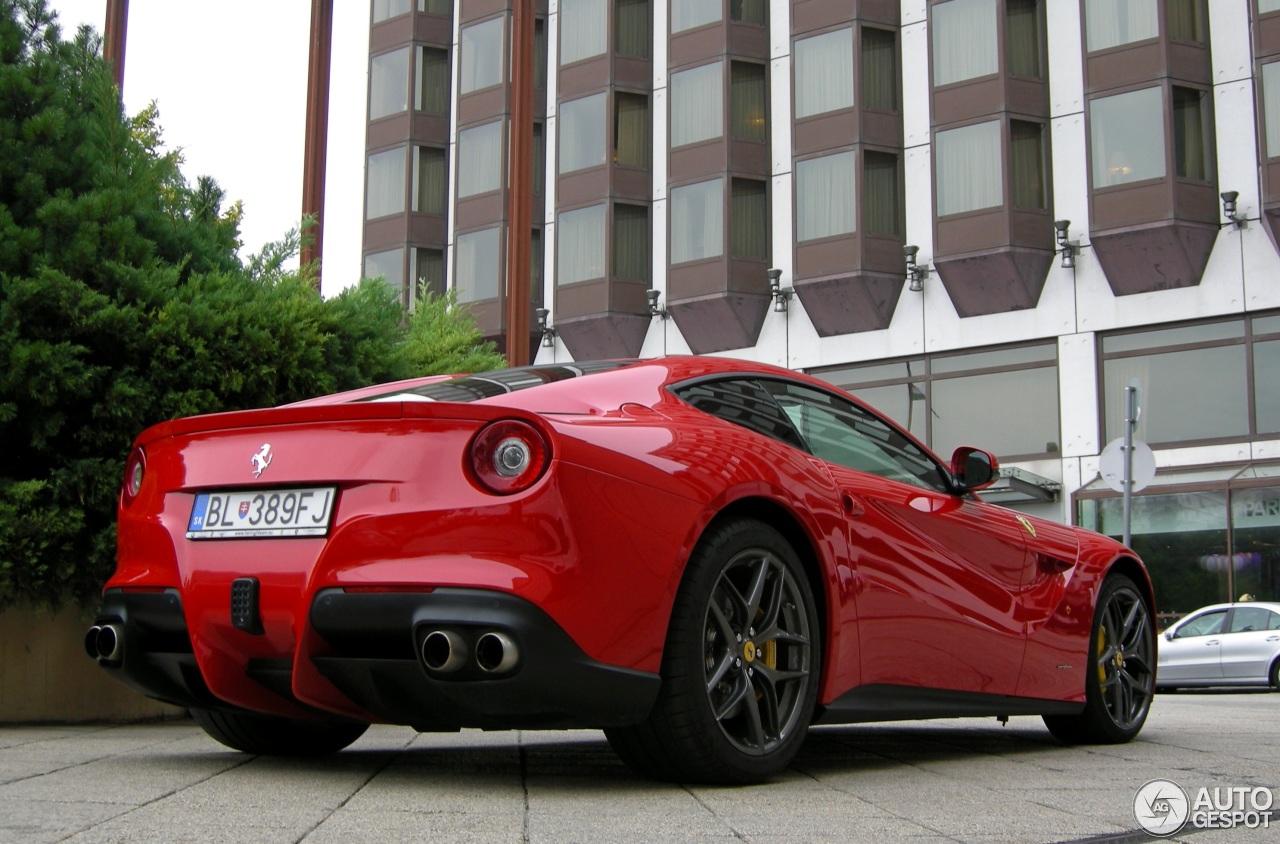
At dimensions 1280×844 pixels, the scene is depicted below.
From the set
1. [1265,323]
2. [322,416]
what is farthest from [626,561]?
[1265,323]

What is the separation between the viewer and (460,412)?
4047mm

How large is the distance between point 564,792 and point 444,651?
2.10ft

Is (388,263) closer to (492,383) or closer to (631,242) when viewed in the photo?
(631,242)

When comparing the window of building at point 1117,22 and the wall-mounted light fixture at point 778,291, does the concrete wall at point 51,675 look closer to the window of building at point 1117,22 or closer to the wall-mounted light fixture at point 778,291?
the window of building at point 1117,22

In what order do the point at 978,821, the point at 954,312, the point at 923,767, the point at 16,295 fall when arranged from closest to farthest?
1. the point at 978,821
2. the point at 923,767
3. the point at 16,295
4. the point at 954,312

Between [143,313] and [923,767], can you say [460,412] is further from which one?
[143,313]

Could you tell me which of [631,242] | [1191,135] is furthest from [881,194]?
[631,242]

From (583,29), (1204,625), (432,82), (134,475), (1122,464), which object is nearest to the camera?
(134,475)

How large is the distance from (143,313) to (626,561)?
374cm

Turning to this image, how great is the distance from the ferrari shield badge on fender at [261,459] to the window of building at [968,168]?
80.3 ft

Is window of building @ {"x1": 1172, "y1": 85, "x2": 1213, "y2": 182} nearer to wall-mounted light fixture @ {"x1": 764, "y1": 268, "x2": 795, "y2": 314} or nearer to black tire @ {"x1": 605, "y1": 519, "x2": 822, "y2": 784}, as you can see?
wall-mounted light fixture @ {"x1": 764, "y1": 268, "x2": 795, "y2": 314}

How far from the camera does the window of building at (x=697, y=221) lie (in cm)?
3094

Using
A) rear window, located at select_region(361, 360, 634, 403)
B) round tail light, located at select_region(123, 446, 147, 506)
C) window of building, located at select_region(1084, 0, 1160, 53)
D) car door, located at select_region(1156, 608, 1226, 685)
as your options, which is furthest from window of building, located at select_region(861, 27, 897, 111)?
round tail light, located at select_region(123, 446, 147, 506)

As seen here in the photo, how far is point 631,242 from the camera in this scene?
32594 mm
